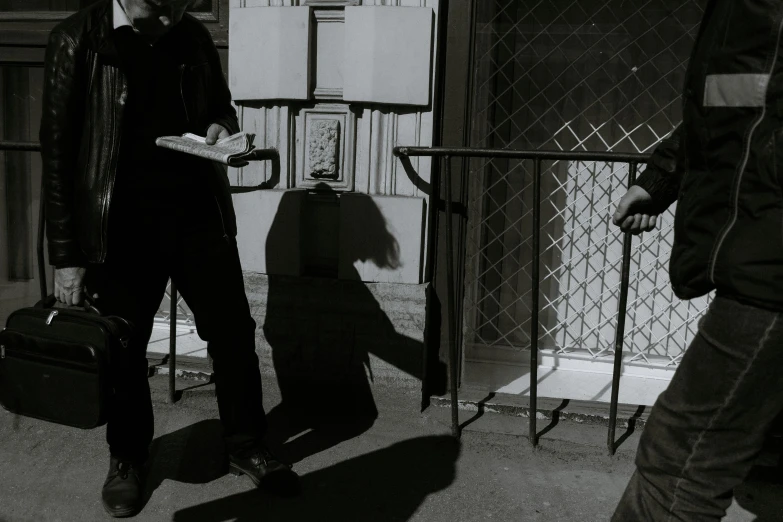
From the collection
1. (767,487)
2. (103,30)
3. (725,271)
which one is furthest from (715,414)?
(103,30)

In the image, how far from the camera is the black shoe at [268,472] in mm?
3254

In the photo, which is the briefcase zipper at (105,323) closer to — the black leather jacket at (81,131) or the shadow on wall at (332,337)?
the black leather jacket at (81,131)

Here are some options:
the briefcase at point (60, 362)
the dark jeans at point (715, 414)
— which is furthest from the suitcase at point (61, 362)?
the dark jeans at point (715, 414)

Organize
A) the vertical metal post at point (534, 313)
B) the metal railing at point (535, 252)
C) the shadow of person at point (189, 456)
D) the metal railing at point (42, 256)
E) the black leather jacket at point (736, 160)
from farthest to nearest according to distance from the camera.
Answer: the metal railing at point (42, 256) < the vertical metal post at point (534, 313) < the metal railing at point (535, 252) < the shadow of person at point (189, 456) < the black leather jacket at point (736, 160)

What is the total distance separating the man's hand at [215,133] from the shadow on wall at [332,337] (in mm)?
1070

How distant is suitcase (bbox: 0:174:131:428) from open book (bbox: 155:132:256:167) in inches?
25.3

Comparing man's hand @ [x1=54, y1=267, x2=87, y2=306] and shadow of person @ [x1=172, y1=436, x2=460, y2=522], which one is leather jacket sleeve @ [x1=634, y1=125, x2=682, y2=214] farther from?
man's hand @ [x1=54, y1=267, x2=87, y2=306]

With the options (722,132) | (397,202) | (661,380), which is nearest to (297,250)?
(397,202)

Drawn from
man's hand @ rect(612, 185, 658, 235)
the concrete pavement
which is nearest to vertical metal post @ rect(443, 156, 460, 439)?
the concrete pavement

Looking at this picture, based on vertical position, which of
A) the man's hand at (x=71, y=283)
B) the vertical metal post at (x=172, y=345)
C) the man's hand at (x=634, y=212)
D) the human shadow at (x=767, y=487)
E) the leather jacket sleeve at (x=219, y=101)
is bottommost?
the human shadow at (x=767, y=487)

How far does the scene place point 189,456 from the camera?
361 cm

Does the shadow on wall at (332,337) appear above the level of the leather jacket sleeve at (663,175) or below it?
below

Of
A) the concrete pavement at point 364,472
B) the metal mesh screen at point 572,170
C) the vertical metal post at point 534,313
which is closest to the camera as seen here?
the concrete pavement at point 364,472

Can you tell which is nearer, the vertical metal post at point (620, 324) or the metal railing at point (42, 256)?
the vertical metal post at point (620, 324)
